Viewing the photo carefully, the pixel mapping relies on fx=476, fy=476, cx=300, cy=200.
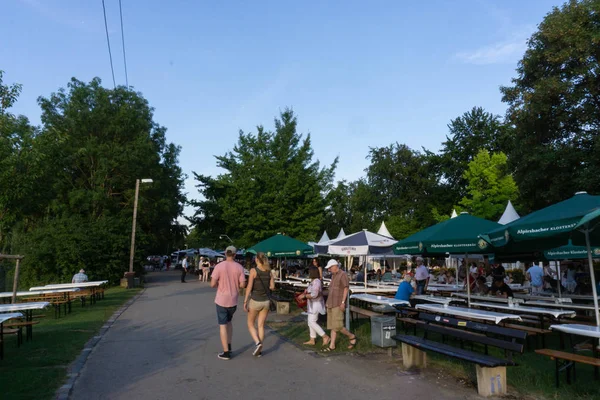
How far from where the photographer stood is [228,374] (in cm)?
710

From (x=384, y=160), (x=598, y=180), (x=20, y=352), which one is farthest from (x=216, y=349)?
(x=384, y=160)

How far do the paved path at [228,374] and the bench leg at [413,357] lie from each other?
0.74 feet

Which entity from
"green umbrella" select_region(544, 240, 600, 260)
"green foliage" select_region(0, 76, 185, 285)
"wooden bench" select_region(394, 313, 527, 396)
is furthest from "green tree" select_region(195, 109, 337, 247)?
"wooden bench" select_region(394, 313, 527, 396)

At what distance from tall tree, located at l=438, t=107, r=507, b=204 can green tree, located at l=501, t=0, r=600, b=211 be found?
26.9 m

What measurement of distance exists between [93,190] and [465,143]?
36.1 metres

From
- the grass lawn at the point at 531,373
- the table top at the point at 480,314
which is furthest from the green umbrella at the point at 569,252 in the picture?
the table top at the point at 480,314

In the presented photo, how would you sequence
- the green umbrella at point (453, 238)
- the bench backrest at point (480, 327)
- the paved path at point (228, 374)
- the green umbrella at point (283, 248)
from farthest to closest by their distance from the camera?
1. the green umbrella at point (283, 248)
2. the green umbrella at point (453, 238)
3. the bench backrest at point (480, 327)
4. the paved path at point (228, 374)

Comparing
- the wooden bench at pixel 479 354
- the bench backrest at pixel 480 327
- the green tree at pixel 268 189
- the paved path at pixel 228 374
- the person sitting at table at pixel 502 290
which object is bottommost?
the paved path at pixel 228 374

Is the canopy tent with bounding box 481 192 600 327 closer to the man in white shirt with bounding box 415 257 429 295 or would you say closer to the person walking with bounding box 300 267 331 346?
the person walking with bounding box 300 267 331 346

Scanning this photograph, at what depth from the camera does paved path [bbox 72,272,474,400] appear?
6.12 metres

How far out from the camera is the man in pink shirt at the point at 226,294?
323 inches

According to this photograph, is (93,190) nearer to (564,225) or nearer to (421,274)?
(421,274)

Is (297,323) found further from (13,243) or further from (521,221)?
(13,243)

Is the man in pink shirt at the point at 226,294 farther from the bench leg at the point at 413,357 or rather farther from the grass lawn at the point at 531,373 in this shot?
the bench leg at the point at 413,357
